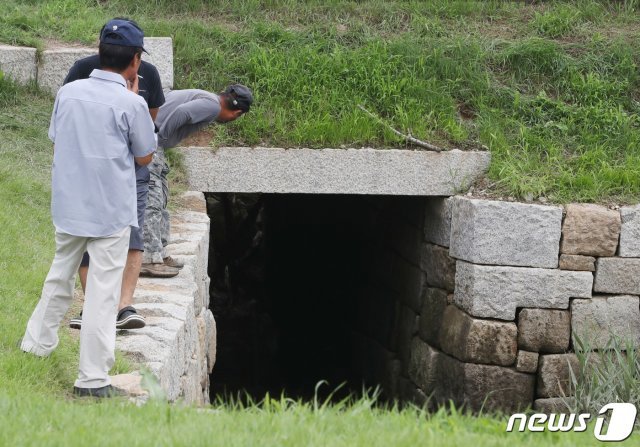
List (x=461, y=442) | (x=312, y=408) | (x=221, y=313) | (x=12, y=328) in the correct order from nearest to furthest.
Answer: (x=461, y=442), (x=312, y=408), (x=12, y=328), (x=221, y=313)

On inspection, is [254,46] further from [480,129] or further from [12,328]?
[12,328]

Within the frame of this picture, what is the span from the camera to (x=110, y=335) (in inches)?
160

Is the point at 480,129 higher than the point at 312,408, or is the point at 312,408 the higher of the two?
the point at 480,129

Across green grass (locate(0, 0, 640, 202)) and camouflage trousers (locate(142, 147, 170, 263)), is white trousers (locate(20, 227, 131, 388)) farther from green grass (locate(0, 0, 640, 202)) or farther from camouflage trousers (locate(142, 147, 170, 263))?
green grass (locate(0, 0, 640, 202))

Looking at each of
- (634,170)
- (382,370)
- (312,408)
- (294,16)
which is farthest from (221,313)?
(312,408)

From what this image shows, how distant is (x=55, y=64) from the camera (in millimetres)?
8609

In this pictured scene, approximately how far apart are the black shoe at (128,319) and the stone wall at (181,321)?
50 millimetres

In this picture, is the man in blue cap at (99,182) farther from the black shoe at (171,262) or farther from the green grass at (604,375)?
the green grass at (604,375)

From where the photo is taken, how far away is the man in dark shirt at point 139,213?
484cm

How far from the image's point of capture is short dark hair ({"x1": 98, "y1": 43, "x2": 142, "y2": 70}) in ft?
13.5

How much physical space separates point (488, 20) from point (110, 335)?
274 inches

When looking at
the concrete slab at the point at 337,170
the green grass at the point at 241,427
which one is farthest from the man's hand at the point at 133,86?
the concrete slab at the point at 337,170

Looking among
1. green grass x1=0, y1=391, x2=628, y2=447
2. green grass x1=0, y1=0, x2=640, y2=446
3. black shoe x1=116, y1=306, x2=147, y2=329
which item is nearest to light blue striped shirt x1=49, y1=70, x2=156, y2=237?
green grass x1=0, y1=391, x2=628, y2=447

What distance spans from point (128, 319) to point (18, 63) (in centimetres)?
456
